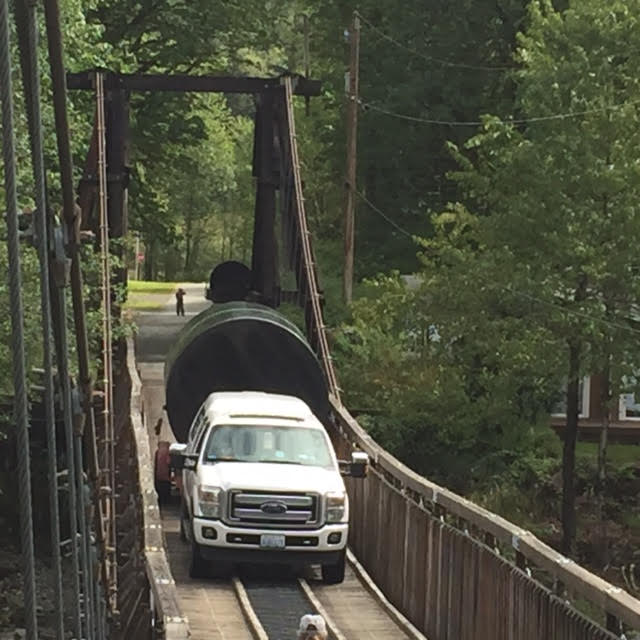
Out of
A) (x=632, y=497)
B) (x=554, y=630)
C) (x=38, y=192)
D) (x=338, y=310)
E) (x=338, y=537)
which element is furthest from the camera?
(x=338, y=310)

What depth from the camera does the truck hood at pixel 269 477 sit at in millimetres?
16594

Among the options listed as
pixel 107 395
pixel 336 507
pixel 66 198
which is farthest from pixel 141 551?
pixel 66 198

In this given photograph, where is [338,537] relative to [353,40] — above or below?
below

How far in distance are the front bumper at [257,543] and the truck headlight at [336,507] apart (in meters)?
0.10

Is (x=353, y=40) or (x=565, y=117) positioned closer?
(x=565, y=117)

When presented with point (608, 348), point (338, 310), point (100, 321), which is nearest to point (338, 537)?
point (100, 321)

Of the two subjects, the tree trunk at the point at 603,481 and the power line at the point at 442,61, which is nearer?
the tree trunk at the point at 603,481

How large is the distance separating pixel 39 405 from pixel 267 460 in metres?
16.9

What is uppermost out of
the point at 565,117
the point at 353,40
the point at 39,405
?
the point at 353,40

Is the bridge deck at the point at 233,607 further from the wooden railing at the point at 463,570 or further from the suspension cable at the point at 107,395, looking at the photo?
the suspension cable at the point at 107,395

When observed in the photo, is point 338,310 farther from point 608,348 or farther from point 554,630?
point 554,630

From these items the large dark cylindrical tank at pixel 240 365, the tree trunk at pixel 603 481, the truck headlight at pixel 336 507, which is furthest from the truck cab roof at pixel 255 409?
the tree trunk at pixel 603 481

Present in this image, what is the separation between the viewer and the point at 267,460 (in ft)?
56.6

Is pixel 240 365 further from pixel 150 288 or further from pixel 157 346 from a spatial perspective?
pixel 150 288
